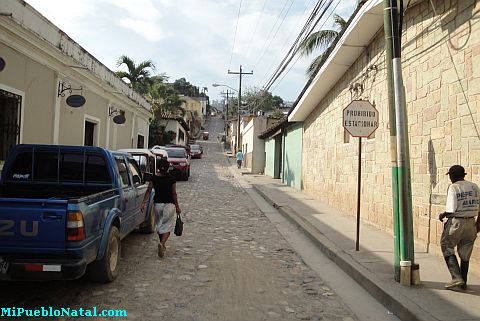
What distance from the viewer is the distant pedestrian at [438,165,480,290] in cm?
507

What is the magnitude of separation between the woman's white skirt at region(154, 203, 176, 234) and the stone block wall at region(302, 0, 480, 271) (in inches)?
171

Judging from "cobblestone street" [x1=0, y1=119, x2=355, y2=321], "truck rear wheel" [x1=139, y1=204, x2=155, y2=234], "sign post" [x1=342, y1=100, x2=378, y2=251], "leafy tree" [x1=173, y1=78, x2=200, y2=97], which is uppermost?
"leafy tree" [x1=173, y1=78, x2=200, y2=97]

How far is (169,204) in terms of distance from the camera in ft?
23.0

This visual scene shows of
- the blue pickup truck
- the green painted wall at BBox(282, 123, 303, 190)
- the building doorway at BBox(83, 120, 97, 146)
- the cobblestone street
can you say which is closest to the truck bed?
the blue pickup truck

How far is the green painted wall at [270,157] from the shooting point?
90.4ft

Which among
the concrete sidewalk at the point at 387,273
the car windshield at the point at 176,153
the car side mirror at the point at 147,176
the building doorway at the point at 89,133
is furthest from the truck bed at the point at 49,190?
the car windshield at the point at 176,153

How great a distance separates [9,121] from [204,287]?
6.43 metres

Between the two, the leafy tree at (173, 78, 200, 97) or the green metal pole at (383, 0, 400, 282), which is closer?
the green metal pole at (383, 0, 400, 282)

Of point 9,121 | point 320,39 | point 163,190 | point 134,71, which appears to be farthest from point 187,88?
point 163,190

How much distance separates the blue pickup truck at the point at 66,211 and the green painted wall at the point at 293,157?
12160mm

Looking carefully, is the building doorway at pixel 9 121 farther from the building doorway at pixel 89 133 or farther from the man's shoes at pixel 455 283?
the man's shoes at pixel 455 283

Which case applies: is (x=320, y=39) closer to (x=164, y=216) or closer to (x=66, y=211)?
(x=164, y=216)

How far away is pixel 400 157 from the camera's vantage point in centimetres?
548

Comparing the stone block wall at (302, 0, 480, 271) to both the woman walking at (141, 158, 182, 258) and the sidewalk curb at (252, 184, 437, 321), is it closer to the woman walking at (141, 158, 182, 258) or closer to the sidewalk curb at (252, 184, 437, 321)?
the sidewalk curb at (252, 184, 437, 321)
